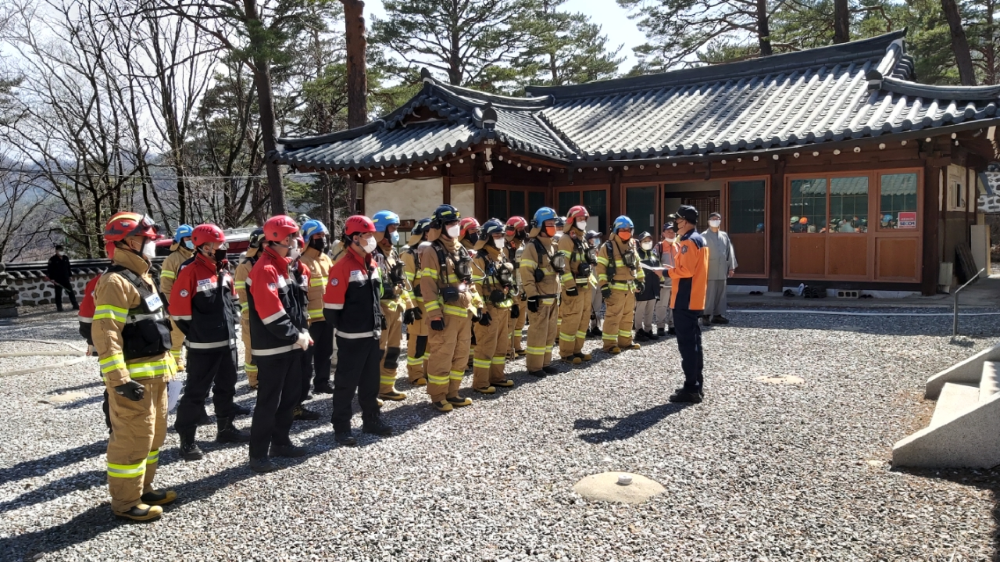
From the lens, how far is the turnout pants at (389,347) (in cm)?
671

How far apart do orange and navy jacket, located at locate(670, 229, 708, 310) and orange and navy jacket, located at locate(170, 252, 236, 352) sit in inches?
161

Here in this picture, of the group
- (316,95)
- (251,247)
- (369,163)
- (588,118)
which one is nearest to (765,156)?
(588,118)

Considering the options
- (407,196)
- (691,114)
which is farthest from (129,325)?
(691,114)

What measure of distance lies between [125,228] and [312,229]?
2684mm

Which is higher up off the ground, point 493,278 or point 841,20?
point 841,20

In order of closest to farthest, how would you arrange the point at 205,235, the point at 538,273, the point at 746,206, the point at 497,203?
Result: the point at 205,235 → the point at 538,273 → the point at 497,203 → the point at 746,206

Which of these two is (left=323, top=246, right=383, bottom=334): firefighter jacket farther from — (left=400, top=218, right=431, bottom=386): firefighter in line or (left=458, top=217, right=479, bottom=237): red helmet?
(left=458, top=217, right=479, bottom=237): red helmet

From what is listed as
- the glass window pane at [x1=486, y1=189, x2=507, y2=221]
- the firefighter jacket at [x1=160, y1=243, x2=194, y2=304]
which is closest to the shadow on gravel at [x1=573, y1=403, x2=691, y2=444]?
the firefighter jacket at [x1=160, y1=243, x2=194, y2=304]

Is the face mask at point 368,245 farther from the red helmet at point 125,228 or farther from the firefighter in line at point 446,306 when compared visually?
the red helmet at point 125,228

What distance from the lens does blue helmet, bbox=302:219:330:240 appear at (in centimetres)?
669

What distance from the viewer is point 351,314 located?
5.36 meters

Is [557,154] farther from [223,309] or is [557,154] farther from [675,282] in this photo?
[223,309]

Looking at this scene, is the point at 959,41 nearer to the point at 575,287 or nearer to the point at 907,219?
the point at 907,219

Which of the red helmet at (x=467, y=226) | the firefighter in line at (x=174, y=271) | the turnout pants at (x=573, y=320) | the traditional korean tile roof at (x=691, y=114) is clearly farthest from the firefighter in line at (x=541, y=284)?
the traditional korean tile roof at (x=691, y=114)
